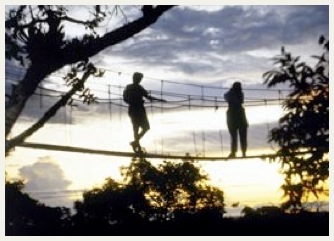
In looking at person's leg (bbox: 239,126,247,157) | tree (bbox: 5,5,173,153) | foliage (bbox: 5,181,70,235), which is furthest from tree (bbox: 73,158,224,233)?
tree (bbox: 5,5,173,153)

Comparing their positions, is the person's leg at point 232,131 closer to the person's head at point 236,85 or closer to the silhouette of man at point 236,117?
the silhouette of man at point 236,117

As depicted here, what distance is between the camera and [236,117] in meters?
10.2

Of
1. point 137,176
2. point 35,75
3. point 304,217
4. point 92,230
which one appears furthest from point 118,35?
point 137,176

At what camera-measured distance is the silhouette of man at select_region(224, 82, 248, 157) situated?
32.8 ft

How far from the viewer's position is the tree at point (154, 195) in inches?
1523

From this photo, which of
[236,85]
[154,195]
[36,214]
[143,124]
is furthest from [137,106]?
[154,195]

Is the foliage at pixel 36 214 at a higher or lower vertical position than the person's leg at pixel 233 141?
lower

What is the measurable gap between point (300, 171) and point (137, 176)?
3787 centimetres

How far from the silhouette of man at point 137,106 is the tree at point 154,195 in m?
28.1

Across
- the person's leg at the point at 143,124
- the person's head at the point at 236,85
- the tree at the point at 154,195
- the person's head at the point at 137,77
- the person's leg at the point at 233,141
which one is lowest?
the tree at the point at 154,195

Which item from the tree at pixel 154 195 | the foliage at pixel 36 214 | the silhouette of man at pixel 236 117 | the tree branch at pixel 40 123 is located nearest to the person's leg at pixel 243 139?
the silhouette of man at pixel 236 117

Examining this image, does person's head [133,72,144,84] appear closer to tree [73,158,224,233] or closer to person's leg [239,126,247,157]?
person's leg [239,126,247,157]
